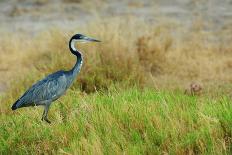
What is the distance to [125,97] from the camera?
9109 mm

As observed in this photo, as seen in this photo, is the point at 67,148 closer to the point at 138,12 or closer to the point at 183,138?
the point at 183,138

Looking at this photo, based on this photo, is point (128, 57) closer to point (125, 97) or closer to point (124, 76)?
point (124, 76)

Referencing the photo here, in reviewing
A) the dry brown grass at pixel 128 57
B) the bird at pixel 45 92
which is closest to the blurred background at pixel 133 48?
the dry brown grass at pixel 128 57

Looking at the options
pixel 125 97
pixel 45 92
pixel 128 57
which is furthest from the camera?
pixel 128 57

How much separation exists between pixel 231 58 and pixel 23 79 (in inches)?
142

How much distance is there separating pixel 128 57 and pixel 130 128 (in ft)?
16.0

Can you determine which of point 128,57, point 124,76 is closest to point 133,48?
point 128,57

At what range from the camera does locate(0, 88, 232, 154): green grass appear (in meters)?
7.80

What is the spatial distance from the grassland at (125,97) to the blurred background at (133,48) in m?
0.02

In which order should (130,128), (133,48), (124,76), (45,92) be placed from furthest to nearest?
(133,48) < (124,76) < (45,92) < (130,128)

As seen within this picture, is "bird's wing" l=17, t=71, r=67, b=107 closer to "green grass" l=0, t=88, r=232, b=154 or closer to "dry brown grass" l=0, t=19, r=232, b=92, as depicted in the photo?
"green grass" l=0, t=88, r=232, b=154

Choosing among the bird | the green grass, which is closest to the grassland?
the green grass

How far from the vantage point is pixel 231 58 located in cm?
1386

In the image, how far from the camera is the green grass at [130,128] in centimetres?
780
